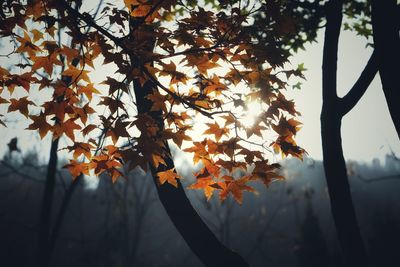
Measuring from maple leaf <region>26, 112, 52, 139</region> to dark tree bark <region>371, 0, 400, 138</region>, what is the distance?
274 centimetres

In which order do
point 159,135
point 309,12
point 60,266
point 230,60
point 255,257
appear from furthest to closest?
point 255,257
point 60,266
point 309,12
point 230,60
point 159,135

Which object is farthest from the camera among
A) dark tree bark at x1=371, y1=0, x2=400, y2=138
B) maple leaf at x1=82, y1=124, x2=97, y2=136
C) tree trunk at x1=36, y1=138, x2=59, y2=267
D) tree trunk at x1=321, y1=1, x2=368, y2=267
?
tree trunk at x1=36, y1=138, x2=59, y2=267

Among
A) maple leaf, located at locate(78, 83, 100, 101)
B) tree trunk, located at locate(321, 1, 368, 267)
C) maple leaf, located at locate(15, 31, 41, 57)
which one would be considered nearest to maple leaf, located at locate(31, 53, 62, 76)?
maple leaf, located at locate(15, 31, 41, 57)

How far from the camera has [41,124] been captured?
2375mm

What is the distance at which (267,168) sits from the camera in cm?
233

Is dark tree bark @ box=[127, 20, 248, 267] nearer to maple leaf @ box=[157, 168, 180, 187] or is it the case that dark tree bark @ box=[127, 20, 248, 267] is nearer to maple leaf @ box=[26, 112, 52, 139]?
maple leaf @ box=[157, 168, 180, 187]

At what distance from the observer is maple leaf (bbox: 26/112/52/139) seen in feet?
7.69

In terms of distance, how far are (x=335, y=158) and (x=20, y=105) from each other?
2825 mm

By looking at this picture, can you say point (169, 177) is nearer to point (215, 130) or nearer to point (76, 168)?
point (215, 130)

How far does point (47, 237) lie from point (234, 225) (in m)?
37.2

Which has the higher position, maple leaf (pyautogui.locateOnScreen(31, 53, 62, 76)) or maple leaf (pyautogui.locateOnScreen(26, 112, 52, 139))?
maple leaf (pyautogui.locateOnScreen(31, 53, 62, 76))

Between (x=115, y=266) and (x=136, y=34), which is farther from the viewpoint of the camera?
(x=115, y=266)

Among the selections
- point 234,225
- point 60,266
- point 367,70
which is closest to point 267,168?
point 367,70

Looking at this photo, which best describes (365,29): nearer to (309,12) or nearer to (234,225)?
(309,12)
